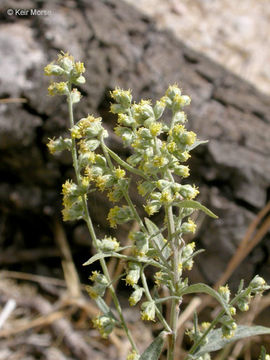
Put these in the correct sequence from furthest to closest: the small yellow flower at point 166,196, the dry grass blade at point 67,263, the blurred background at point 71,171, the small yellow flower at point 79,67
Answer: the dry grass blade at point 67,263 < the blurred background at point 71,171 < the small yellow flower at point 79,67 < the small yellow flower at point 166,196

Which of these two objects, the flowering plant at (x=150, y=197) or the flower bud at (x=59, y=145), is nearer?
the flowering plant at (x=150, y=197)

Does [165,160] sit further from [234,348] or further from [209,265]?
[234,348]

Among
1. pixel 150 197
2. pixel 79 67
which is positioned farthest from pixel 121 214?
pixel 79 67

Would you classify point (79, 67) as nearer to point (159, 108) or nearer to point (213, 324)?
point (159, 108)

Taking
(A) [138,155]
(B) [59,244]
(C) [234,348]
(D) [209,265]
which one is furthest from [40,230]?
(A) [138,155]

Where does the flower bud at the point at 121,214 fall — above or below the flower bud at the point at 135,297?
above

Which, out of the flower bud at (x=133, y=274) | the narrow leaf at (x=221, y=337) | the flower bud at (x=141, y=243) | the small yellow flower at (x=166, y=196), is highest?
the small yellow flower at (x=166, y=196)

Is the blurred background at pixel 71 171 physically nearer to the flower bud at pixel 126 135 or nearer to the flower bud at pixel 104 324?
the flower bud at pixel 104 324

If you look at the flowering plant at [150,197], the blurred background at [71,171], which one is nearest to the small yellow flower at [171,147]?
the flowering plant at [150,197]
